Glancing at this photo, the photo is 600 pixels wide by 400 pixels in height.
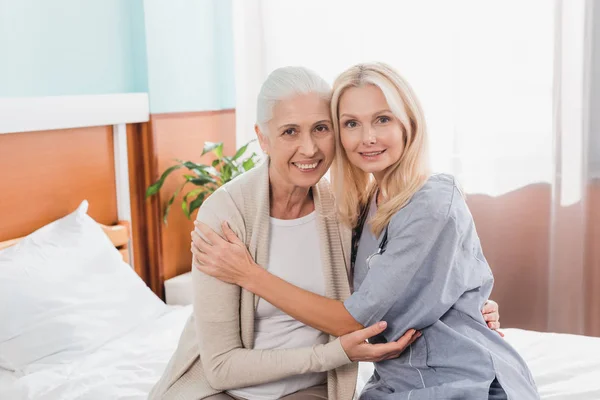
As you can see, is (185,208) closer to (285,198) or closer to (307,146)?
(285,198)

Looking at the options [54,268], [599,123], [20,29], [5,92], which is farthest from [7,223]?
[599,123]

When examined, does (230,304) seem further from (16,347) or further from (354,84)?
(16,347)

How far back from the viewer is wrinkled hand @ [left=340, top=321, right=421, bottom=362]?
4.82ft

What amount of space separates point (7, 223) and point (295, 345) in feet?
3.96

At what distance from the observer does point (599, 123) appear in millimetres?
2689

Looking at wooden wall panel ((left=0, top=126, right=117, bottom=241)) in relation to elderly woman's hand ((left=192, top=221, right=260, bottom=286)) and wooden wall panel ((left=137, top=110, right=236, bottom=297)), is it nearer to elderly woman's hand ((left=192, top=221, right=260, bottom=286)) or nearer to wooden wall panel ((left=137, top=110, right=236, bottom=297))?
wooden wall panel ((left=137, top=110, right=236, bottom=297))

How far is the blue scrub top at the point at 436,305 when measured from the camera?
144 centimetres

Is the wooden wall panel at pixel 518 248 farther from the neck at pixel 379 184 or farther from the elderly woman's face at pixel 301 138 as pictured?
the elderly woman's face at pixel 301 138

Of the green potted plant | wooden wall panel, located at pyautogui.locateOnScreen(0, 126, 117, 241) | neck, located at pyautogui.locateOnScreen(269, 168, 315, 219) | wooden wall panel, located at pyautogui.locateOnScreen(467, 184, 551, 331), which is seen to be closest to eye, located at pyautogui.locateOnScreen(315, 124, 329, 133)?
neck, located at pyautogui.locateOnScreen(269, 168, 315, 219)

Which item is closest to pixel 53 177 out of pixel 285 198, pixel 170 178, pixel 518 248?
pixel 170 178

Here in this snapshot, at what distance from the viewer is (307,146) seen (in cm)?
154

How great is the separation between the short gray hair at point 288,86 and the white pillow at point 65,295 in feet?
3.30

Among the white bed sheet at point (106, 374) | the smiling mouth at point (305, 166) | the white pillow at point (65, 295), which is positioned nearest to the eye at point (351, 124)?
the smiling mouth at point (305, 166)

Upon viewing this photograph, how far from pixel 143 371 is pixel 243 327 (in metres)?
0.58
